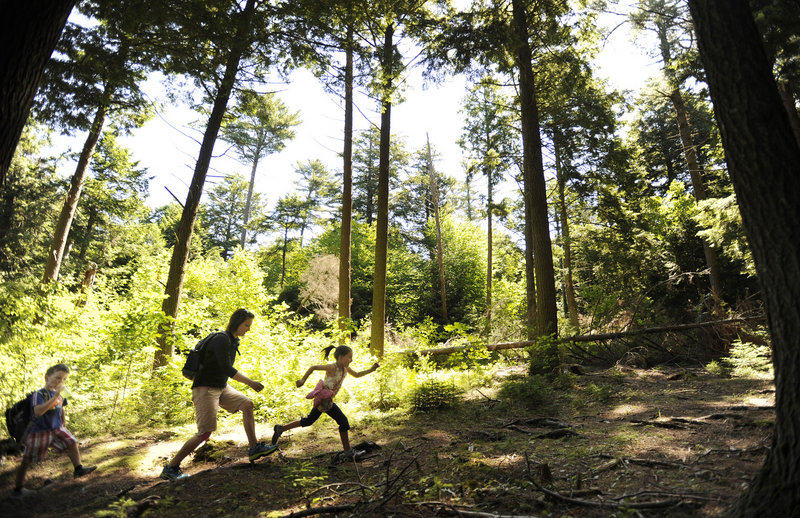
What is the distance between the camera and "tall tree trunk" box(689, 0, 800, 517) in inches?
92.6

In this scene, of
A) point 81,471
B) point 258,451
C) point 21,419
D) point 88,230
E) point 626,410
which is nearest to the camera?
point 21,419

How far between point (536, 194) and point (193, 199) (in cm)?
844

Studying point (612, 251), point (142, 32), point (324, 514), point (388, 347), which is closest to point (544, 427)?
point (324, 514)

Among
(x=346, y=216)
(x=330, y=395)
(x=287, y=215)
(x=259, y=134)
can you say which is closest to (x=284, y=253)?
(x=287, y=215)

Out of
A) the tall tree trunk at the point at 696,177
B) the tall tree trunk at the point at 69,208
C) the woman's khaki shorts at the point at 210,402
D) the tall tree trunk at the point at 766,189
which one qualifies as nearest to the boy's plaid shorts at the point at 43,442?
the woman's khaki shorts at the point at 210,402

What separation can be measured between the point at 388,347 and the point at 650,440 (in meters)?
7.24

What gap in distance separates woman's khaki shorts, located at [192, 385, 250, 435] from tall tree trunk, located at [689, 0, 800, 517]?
4670 millimetres

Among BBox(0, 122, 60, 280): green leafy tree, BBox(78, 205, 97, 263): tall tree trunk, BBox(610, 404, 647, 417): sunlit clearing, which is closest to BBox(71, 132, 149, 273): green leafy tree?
BBox(78, 205, 97, 263): tall tree trunk

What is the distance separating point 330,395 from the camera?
5.32 meters

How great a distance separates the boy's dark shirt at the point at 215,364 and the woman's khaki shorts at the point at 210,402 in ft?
0.26

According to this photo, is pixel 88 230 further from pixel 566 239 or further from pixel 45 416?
pixel 566 239

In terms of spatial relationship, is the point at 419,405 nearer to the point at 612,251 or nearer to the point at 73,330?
the point at 73,330

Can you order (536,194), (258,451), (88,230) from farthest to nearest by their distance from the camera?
(88,230), (536,194), (258,451)

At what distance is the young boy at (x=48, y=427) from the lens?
416cm
